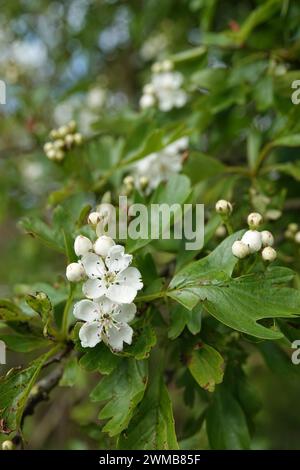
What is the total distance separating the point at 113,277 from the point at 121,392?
249 mm

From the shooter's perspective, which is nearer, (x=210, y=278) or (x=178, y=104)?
(x=210, y=278)

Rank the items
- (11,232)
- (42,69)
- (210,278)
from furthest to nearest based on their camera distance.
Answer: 1. (11,232)
2. (42,69)
3. (210,278)

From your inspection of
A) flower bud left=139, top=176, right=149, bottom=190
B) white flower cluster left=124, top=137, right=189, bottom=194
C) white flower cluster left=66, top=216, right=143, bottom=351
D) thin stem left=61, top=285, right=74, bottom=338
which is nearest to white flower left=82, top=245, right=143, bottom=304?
white flower cluster left=66, top=216, right=143, bottom=351

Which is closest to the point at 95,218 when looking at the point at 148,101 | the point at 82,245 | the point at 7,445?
the point at 82,245

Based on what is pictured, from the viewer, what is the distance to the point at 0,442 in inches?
53.6

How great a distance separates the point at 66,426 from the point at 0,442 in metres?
2.49

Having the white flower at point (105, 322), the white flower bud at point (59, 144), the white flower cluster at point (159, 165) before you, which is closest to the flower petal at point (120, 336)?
the white flower at point (105, 322)

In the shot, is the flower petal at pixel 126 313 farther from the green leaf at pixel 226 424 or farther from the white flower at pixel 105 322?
the green leaf at pixel 226 424

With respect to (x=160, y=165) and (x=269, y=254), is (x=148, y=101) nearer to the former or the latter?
(x=160, y=165)

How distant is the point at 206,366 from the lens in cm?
129

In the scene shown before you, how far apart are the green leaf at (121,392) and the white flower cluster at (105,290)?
0.20ft

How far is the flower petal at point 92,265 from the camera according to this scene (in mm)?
1253
